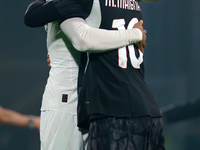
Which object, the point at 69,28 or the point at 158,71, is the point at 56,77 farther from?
the point at 158,71

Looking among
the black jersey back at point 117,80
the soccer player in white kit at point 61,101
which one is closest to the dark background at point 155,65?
the soccer player in white kit at point 61,101

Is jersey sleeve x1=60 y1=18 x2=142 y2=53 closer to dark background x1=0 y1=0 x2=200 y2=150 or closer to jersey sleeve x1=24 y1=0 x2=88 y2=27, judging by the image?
jersey sleeve x1=24 y1=0 x2=88 y2=27

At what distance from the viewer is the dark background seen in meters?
2.04

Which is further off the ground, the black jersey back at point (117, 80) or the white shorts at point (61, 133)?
the black jersey back at point (117, 80)

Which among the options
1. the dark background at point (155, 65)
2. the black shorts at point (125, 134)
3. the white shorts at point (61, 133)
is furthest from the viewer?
the dark background at point (155, 65)

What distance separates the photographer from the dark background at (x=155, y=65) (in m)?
2.04

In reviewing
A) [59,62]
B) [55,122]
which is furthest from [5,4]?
[55,122]

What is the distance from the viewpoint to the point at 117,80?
878 mm

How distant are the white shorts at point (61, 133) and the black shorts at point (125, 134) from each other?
5.8 inches

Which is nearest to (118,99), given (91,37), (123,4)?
(91,37)

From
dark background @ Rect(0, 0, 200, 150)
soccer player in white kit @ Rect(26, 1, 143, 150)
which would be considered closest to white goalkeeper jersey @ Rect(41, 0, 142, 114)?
soccer player in white kit @ Rect(26, 1, 143, 150)

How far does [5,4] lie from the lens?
2064 millimetres

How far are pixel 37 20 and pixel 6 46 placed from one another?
1242mm

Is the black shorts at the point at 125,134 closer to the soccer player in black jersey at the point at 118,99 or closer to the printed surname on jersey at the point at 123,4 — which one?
the soccer player in black jersey at the point at 118,99
